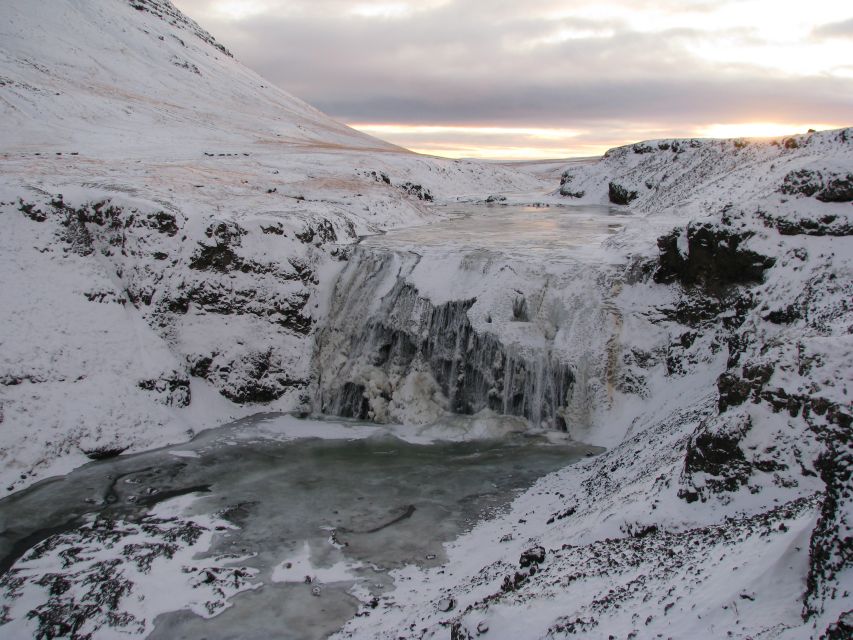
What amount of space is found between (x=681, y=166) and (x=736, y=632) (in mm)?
50298

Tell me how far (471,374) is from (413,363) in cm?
242

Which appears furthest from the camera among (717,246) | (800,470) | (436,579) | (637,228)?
(637,228)

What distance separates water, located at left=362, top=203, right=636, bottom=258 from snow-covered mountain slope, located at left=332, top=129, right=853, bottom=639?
2629 mm

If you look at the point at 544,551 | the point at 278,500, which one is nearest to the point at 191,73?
the point at 278,500

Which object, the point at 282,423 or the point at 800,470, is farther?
the point at 282,423

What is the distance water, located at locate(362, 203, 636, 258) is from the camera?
29.9m

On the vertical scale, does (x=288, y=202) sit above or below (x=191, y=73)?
below

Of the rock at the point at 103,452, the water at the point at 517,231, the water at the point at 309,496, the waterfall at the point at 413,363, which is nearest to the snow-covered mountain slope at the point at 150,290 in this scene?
the rock at the point at 103,452

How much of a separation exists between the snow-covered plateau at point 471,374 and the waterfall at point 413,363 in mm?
102

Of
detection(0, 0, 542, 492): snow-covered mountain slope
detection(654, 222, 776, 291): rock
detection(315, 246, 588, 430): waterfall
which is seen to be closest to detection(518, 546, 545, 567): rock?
detection(315, 246, 588, 430): waterfall

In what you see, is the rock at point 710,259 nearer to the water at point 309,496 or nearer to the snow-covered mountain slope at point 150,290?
the water at point 309,496

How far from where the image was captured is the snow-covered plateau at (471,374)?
9.95 m

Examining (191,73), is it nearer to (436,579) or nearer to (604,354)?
(604,354)

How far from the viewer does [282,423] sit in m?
24.2
